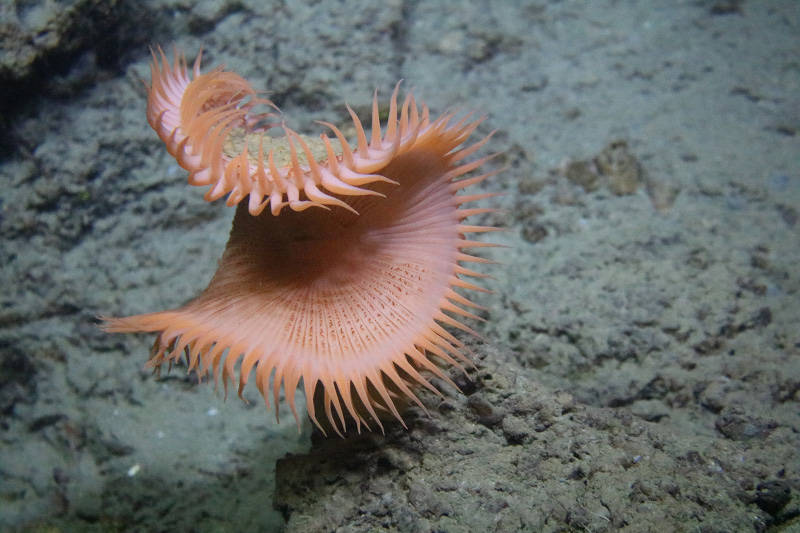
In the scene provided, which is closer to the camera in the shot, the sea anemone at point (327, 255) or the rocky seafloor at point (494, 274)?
the sea anemone at point (327, 255)

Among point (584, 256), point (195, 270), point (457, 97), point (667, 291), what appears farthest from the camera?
point (457, 97)

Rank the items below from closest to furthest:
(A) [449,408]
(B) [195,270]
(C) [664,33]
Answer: (A) [449,408] → (B) [195,270] → (C) [664,33]

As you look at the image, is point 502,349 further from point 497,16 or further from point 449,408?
point 497,16

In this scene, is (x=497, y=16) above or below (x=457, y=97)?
above

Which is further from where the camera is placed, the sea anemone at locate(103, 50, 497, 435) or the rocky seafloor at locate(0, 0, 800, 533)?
the rocky seafloor at locate(0, 0, 800, 533)

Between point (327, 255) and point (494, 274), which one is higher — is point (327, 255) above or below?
above

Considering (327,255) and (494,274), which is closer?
(327,255)

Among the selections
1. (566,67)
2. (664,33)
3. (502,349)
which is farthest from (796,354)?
(664,33)

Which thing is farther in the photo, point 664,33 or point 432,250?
point 664,33
